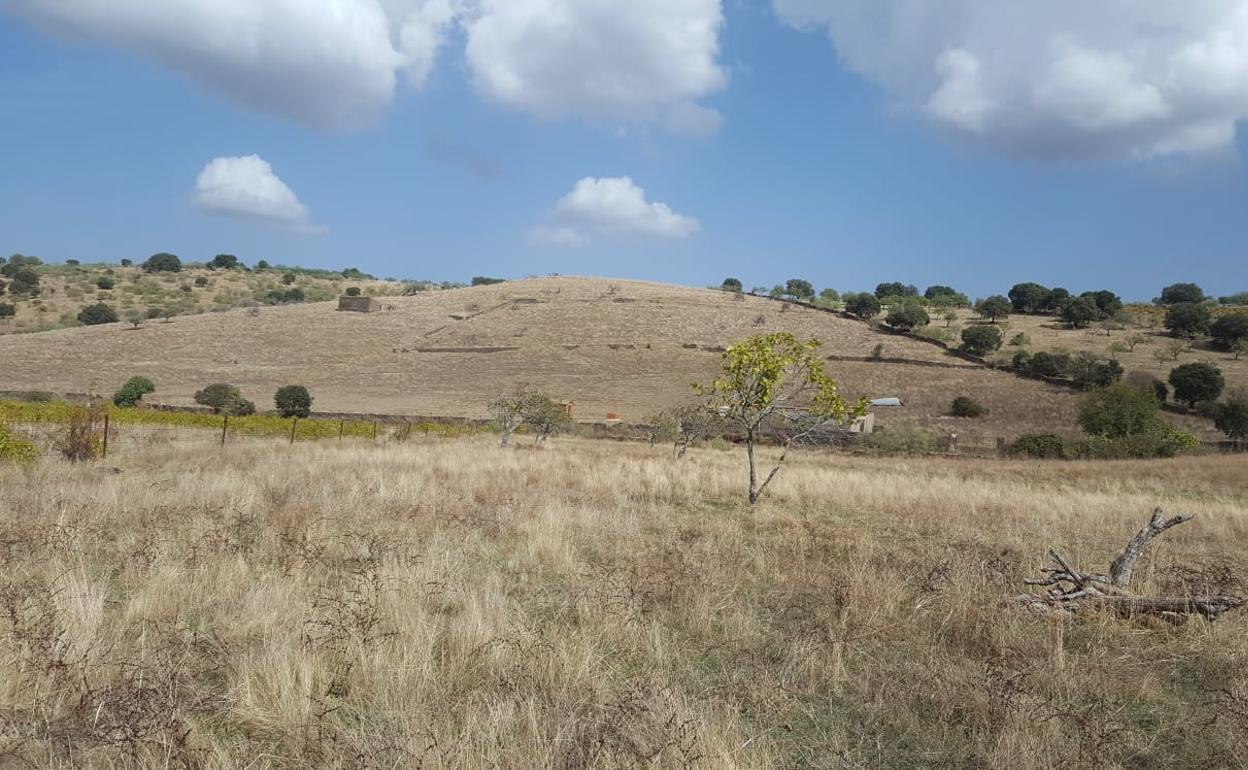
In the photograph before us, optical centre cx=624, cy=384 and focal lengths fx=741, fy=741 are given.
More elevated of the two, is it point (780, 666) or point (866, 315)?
point (866, 315)

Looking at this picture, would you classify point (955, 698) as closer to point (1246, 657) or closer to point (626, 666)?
point (626, 666)

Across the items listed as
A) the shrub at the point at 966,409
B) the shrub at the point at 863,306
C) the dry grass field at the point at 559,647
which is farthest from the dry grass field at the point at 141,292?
the dry grass field at the point at 559,647

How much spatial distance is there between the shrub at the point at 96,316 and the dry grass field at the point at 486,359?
848 centimetres

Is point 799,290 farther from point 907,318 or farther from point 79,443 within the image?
point 79,443

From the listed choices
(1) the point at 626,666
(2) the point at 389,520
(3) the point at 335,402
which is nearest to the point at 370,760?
(1) the point at 626,666

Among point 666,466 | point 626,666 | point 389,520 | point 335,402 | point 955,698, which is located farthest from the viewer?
point 335,402

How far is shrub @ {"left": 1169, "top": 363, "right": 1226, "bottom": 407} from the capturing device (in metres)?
55.3

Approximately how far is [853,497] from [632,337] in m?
64.9

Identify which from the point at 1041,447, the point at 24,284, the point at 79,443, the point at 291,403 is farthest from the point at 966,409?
the point at 24,284

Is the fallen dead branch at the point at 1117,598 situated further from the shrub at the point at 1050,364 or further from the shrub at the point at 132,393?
the shrub at the point at 1050,364

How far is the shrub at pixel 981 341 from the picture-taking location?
76250 millimetres

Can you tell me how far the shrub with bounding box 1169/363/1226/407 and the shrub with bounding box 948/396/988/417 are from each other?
15.3m

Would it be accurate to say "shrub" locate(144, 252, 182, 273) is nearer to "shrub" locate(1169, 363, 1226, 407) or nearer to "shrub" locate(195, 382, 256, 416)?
"shrub" locate(195, 382, 256, 416)

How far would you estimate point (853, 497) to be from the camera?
1541 centimetres
